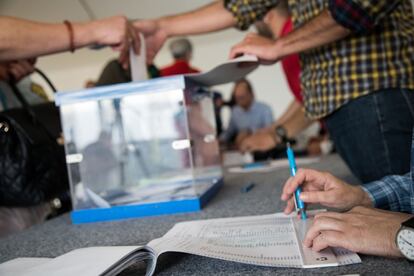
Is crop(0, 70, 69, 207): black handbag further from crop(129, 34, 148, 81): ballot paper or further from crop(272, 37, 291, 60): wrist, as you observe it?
crop(272, 37, 291, 60): wrist

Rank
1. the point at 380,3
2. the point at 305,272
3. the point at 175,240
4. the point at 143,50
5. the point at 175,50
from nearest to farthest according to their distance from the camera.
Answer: the point at 305,272
the point at 175,240
the point at 380,3
the point at 143,50
the point at 175,50

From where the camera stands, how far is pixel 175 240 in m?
0.62

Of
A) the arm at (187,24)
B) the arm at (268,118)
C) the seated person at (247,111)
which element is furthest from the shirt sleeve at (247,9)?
the arm at (268,118)

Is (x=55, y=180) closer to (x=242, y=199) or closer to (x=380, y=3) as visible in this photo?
(x=242, y=199)

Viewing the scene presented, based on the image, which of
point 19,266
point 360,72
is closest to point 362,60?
point 360,72

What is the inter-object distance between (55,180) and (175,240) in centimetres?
63

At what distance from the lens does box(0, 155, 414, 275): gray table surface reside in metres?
0.47

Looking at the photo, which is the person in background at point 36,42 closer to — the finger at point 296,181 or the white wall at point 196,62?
the finger at point 296,181

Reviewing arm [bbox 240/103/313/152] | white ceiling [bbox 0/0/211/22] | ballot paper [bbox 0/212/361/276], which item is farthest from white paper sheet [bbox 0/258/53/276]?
white ceiling [bbox 0/0/211/22]

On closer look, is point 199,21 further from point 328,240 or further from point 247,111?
point 247,111

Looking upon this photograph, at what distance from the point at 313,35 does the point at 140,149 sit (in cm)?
71

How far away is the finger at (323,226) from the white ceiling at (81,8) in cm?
219

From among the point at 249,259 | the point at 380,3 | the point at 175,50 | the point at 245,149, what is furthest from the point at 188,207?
the point at 175,50

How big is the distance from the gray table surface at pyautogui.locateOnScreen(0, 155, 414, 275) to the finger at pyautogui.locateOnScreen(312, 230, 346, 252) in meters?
0.03
